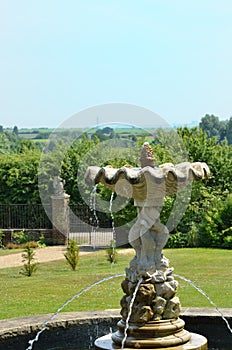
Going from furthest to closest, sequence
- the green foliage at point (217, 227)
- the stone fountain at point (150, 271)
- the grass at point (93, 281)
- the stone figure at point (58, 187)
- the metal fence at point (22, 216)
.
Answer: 1. the metal fence at point (22, 216)
2. the stone figure at point (58, 187)
3. the green foliage at point (217, 227)
4. the grass at point (93, 281)
5. the stone fountain at point (150, 271)

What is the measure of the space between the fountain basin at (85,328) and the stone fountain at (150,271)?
169 cm

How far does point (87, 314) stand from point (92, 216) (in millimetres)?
19363

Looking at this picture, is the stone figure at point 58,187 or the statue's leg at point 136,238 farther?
the stone figure at point 58,187

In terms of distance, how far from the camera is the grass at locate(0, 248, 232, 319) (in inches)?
606

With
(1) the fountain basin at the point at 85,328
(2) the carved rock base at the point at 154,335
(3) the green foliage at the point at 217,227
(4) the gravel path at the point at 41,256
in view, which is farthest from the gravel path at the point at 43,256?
(2) the carved rock base at the point at 154,335

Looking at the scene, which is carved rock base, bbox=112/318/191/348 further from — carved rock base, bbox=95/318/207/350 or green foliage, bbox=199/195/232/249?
green foliage, bbox=199/195/232/249

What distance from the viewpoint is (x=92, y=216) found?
30.9 meters

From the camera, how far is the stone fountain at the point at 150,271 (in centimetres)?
893

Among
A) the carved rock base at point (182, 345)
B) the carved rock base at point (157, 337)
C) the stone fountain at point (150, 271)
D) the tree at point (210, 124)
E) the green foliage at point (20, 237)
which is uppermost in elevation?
the tree at point (210, 124)

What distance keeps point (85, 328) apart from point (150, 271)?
244 cm

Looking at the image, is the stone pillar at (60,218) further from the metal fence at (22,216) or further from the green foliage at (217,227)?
the green foliage at (217,227)

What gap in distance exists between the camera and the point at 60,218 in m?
30.5

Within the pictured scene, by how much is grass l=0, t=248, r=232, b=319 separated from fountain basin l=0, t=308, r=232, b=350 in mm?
3452

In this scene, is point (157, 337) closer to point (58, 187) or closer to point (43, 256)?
point (43, 256)
